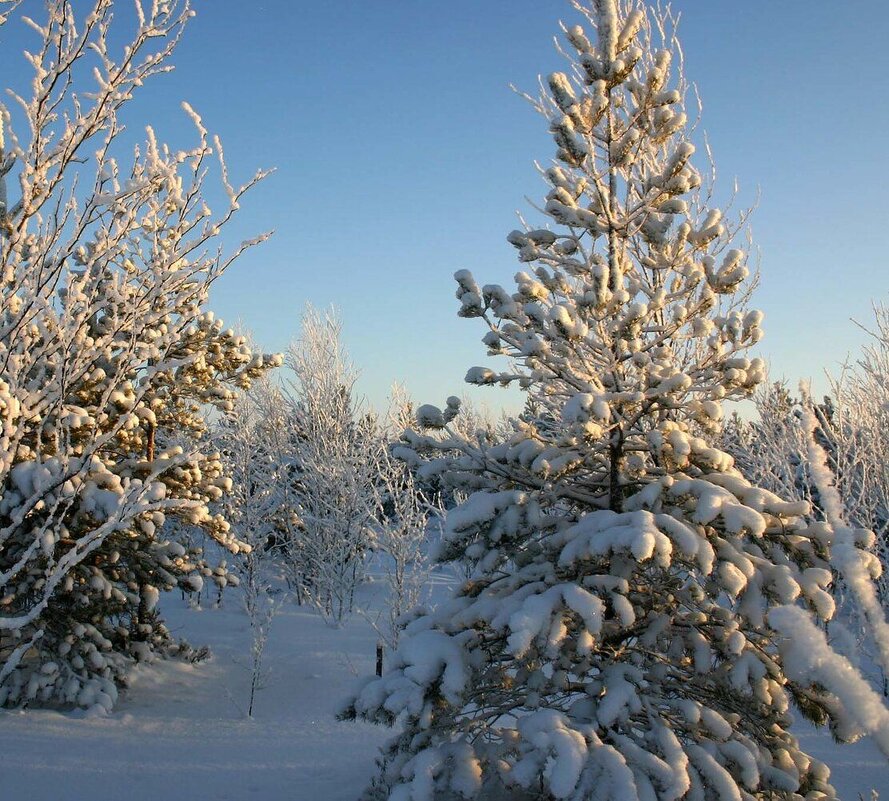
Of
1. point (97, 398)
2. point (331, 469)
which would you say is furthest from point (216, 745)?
point (331, 469)

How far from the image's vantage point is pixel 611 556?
4.45m

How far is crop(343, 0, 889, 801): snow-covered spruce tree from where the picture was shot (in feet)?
13.0

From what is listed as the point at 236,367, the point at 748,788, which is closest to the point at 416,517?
the point at 236,367

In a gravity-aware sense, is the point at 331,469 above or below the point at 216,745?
above

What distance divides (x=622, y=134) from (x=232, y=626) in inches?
548

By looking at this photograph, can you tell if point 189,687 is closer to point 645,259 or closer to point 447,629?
point 447,629

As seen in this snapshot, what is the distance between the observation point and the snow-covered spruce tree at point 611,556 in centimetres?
397

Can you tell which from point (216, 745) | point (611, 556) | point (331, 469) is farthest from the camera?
point (331, 469)

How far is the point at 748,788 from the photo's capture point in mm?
4191

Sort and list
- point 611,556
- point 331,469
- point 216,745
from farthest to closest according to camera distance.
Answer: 1. point 331,469
2. point 216,745
3. point 611,556

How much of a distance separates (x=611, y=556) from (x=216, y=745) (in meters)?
5.88

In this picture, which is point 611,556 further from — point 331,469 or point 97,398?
point 331,469

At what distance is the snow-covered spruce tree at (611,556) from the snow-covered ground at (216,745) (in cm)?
167

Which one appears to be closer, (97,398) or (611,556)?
(611,556)
